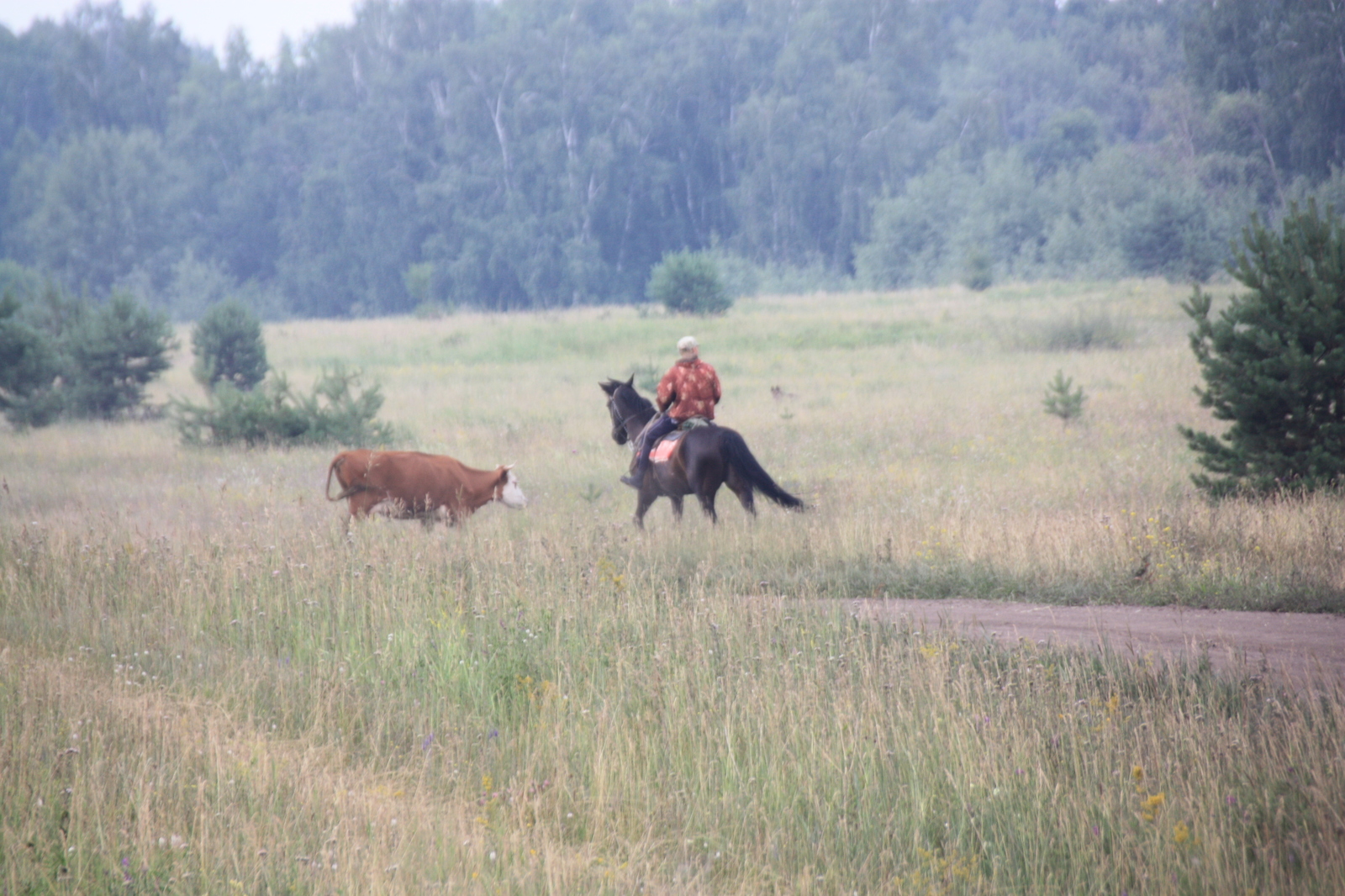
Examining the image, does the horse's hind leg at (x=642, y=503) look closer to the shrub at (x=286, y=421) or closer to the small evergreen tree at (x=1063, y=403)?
the small evergreen tree at (x=1063, y=403)

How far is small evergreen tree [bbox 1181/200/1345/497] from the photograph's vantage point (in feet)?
33.9

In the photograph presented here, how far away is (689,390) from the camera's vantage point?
11.1 meters

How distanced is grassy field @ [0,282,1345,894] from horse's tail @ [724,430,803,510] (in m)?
0.42

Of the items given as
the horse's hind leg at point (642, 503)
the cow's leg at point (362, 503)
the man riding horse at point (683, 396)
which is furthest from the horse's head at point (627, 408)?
the cow's leg at point (362, 503)

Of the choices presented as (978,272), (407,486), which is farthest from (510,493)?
(978,272)

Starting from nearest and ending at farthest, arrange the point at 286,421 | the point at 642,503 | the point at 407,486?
the point at 407,486 → the point at 642,503 → the point at 286,421

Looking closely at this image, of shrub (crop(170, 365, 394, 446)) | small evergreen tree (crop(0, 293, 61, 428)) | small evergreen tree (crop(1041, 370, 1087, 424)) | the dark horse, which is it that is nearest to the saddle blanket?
the dark horse

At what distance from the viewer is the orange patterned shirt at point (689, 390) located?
11.1m

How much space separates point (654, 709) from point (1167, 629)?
3.58 meters

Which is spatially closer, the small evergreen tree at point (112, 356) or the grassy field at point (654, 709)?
the grassy field at point (654, 709)

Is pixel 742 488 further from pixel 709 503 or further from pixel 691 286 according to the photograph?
pixel 691 286

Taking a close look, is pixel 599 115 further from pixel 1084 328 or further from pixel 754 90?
pixel 1084 328

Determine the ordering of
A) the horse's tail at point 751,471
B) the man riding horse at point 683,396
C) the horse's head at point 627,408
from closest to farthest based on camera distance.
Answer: the horse's tail at point 751,471 < the man riding horse at point 683,396 < the horse's head at point 627,408

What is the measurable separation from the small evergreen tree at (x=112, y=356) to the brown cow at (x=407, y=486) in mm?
16738
